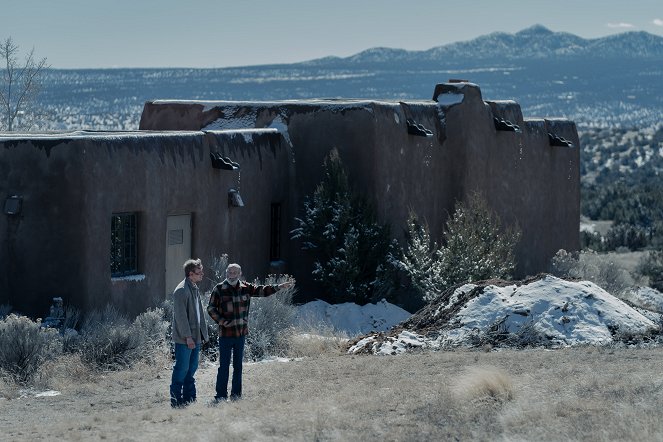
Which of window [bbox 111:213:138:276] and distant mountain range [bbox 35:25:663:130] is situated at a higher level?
window [bbox 111:213:138:276]

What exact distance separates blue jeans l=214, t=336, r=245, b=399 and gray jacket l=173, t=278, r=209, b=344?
463mm

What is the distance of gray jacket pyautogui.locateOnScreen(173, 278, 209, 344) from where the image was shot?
14461mm

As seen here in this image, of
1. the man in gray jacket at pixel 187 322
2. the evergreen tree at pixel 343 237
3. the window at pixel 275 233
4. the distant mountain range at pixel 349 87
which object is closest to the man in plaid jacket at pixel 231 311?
the man in gray jacket at pixel 187 322

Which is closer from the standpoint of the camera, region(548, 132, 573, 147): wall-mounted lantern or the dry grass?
the dry grass

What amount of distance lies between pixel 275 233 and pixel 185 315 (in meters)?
12.2

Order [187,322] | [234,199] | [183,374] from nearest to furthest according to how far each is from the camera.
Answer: [187,322]
[183,374]
[234,199]

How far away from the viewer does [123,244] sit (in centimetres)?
2270

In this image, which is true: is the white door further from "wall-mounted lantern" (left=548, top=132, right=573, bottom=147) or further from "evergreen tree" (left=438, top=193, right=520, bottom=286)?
"wall-mounted lantern" (left=548, top=132, right=573, bottom=147)

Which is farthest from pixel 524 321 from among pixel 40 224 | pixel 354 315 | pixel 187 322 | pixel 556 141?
pixel 556 141

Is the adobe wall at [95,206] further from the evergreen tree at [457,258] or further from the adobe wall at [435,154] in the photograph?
the evergreen tree at [457,258]

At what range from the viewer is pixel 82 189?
21.5m

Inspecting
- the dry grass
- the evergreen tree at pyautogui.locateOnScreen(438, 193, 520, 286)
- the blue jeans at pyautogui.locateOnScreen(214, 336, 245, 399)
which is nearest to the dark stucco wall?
the dry grass

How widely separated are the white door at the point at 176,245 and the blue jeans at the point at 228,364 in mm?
8626

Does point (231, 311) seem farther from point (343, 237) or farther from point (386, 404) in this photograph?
point (343, 237)
